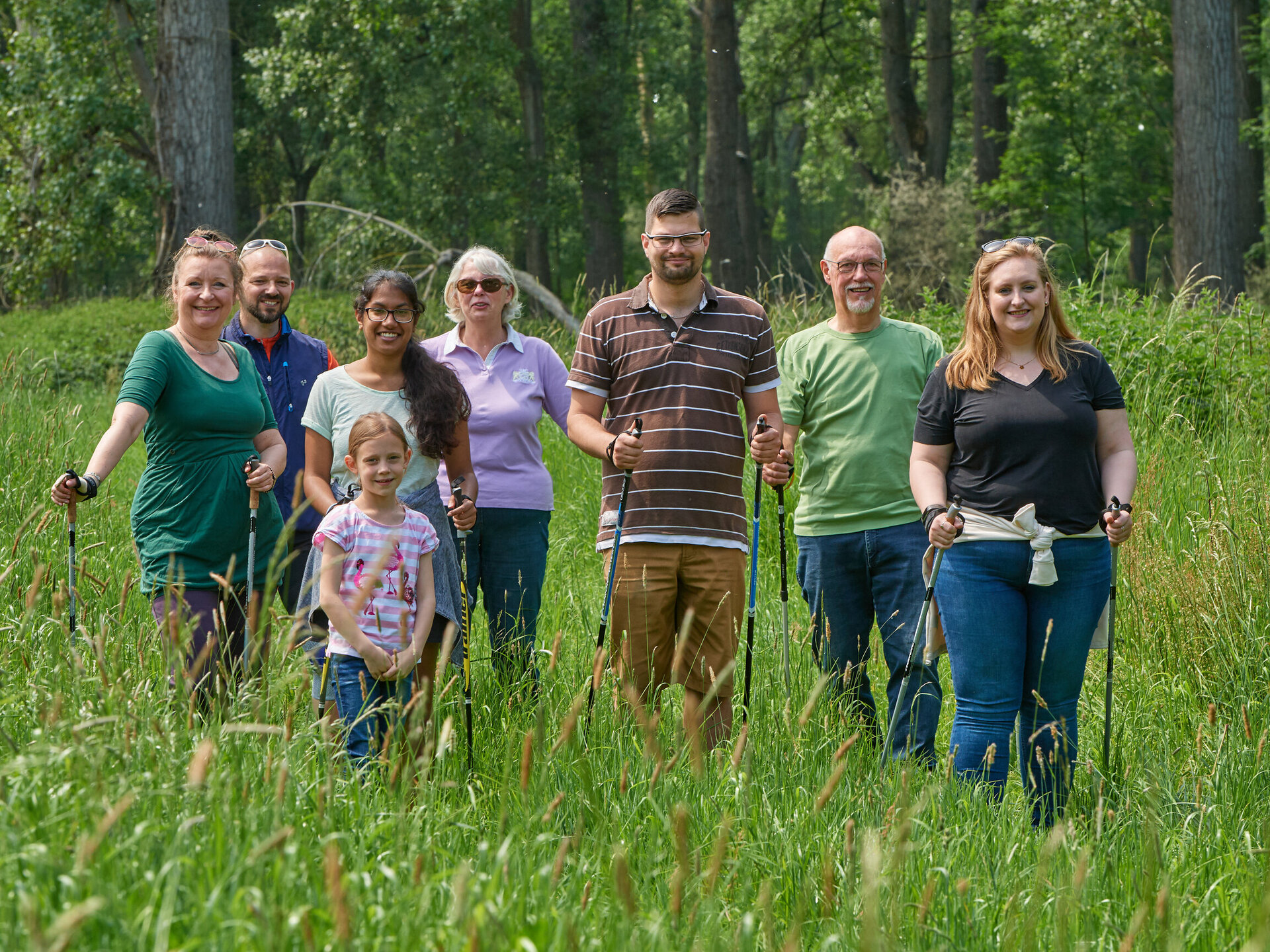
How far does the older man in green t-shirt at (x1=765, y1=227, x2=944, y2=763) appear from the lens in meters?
4.82

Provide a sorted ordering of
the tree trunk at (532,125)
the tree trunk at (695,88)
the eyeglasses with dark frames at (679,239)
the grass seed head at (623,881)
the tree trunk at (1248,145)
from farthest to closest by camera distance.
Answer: the tree trunk at (695,88) → the tree trunk at (532,125) → the tree trunk at (1248,145) → the eyeglasses with dark frames at (679,239) → the grass seed head at (623,881)

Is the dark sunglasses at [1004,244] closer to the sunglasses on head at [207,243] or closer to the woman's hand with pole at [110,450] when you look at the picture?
the sunglasses on head at [207,243]

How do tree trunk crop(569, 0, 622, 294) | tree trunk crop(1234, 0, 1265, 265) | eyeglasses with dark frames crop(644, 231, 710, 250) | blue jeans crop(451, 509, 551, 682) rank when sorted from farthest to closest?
1. tree trunk crop(569, 0, 622, 294)
2. tree trunk crop(1234, 0, 1265, 265)
3. blue jeans crop(451, 509, 551, 682)
4. eyeglasses with dark frames crop(644, 231, 710, 250)

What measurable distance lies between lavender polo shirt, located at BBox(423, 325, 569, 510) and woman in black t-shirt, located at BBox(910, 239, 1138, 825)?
5.30ft

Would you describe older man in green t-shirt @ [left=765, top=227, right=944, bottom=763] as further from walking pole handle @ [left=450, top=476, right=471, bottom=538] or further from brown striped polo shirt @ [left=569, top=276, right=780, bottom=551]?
walking pole handle @ [left=450, top=476, right=471, bottom=538]

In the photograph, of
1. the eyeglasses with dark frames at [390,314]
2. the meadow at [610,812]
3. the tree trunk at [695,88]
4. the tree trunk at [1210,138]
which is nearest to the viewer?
the meadow at [610,812]

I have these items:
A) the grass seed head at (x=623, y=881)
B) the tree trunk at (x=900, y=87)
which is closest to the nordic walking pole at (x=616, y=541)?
the grass seed head at (x=623, y=881)

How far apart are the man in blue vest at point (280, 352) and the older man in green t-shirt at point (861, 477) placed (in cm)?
199

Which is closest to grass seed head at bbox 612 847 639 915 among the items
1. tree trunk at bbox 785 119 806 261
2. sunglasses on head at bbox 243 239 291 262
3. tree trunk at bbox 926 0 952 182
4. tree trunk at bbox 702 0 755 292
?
sunglasses on head at bbox 243 239 291 262

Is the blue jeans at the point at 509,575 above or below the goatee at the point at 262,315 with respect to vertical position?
below

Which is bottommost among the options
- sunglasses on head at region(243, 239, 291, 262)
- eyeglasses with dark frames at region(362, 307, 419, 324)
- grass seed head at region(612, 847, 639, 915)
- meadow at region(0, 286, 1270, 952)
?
meadow at region(0, 286, 1270, 952)

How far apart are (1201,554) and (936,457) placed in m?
2.32

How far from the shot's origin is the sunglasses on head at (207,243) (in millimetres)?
4422

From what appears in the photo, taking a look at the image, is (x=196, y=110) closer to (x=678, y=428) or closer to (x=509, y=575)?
(x=509, y=575)
